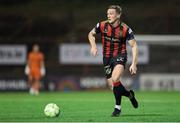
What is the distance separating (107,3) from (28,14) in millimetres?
3862

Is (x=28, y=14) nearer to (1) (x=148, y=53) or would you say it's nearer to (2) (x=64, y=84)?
(2) (x=64, y=84)

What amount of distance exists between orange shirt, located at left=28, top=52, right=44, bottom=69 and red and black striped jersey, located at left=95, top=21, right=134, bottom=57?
51.3 ft

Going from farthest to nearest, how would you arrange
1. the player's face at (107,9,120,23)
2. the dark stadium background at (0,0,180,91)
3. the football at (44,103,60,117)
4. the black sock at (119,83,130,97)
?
the dark stadium background at (0,0,180,91) < the black sock at (119,83,130,97) < the player's face at (107,9,120,23) < the football at (44,103,60,117)

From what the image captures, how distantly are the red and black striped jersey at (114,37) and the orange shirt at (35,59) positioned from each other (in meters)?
15.6

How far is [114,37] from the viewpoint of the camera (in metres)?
14.5

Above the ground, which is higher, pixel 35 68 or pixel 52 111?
pixel 52 111

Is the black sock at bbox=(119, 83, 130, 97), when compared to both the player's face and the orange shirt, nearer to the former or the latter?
the player's face

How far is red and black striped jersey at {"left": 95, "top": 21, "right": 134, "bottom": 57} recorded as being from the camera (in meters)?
14.5

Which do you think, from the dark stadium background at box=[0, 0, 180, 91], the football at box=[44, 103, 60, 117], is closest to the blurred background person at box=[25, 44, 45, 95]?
the dark stadium background at box=[0, 0, 180, 91]

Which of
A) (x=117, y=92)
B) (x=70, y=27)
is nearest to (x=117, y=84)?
(x=117, y=92)

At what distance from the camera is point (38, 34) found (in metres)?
33.4

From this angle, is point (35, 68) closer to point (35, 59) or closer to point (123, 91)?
point (35, 59)

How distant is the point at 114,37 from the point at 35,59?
1600 cm

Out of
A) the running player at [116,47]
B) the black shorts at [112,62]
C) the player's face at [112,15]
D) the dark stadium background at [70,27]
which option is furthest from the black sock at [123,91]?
the dark stadium background at [70,27]
